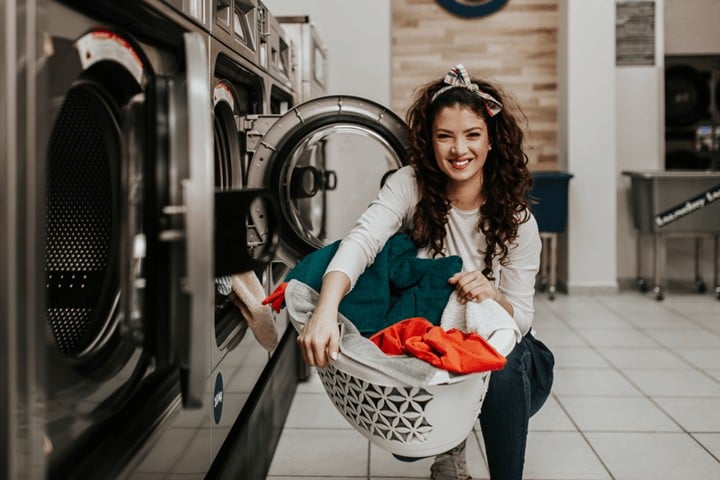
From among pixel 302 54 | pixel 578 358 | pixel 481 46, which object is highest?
pixel 481 46

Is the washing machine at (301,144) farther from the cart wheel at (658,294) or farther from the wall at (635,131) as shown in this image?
the wall at (635,131)

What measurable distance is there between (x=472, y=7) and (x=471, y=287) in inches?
156

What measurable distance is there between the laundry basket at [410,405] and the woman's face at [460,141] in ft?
1.45

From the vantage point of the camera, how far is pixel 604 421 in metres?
2.49

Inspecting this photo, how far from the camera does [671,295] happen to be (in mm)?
4793

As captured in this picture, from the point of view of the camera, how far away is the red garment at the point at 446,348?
132cm

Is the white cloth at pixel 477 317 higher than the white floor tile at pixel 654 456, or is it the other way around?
the white cloth at pixel 477 317

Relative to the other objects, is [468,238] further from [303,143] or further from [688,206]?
[688,206]

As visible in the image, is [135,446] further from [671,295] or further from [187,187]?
[671,295]

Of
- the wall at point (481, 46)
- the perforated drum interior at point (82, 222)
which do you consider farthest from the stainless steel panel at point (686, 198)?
the perforated drum interior at point (82, 222)

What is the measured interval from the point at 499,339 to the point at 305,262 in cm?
48

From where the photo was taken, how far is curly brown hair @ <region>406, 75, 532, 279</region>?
177 cm

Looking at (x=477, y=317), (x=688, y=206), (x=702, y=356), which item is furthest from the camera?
(x=688, y=206)

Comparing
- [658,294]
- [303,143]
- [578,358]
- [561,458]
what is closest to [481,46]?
[658,294]
